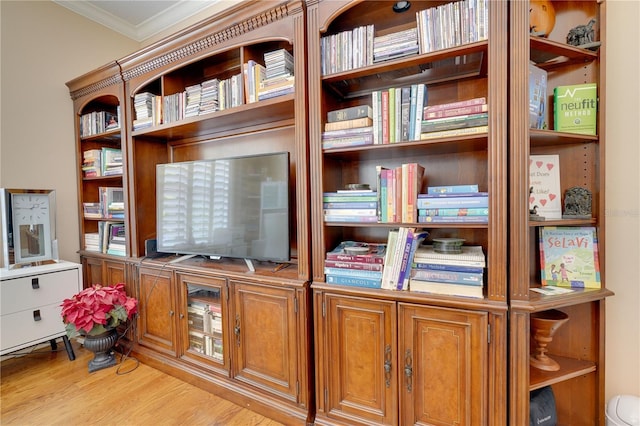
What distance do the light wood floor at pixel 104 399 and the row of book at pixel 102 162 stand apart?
1.54 m

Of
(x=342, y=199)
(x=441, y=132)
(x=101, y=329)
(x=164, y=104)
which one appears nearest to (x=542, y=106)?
(x=441, y=132)

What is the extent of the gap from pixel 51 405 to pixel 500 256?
2640mm

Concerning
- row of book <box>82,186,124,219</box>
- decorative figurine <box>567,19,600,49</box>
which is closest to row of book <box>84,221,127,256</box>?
row of book <box>82,186,124,219</box>

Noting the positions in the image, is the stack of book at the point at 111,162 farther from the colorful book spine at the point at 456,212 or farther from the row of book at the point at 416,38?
the colorful book spine at the point at 456,212

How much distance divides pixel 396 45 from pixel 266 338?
1.66 metres

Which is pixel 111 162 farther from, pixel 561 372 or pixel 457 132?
pixel 561 372

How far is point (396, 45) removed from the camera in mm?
1368

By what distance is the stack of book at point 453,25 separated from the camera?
1210mm

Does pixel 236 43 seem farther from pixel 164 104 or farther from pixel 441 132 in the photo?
pixel 441 132

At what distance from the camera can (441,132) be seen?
130 cm

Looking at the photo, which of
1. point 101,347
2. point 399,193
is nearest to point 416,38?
point 399,193

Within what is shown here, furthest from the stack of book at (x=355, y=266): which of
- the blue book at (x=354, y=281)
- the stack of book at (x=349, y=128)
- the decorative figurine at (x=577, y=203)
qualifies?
the decorative figurine at (x=577, y=203)

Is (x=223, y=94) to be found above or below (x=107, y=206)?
above

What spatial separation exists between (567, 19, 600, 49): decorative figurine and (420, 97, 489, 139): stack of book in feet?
1.82
